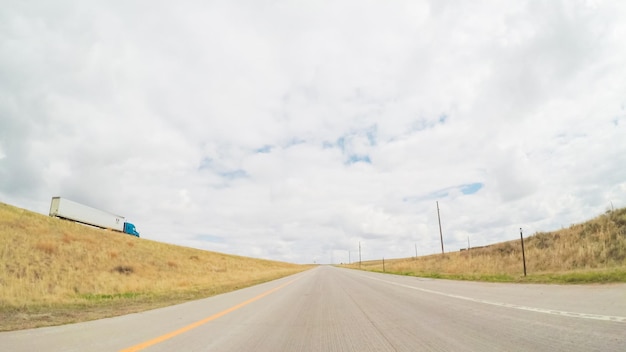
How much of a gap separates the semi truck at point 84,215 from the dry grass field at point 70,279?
26.2 ft

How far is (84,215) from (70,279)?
33571 millimetres

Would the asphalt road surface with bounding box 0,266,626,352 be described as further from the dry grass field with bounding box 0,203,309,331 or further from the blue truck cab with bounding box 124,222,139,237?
the blue truck cab with bounding box 124,222,139,237

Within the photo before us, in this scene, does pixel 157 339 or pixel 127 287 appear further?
pixel 127 287

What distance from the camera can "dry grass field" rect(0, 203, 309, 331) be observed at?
33.2 ft

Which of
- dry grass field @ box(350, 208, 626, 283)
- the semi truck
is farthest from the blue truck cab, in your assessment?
dry grass field @ box(350, 208, 626, 283)

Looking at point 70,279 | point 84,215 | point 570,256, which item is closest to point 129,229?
point 84,215

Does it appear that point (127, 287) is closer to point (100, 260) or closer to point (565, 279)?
point (100, 260)

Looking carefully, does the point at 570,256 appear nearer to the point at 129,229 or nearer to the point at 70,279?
the point at 70,279

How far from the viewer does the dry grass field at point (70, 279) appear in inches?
398

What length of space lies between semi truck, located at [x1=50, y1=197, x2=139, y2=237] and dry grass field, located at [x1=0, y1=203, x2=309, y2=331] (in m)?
7.99

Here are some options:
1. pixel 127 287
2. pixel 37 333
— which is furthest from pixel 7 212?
pixel 37 333

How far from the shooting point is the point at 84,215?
4809 centimetres

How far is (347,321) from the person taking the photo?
22.7ft

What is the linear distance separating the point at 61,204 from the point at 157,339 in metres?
48.1
